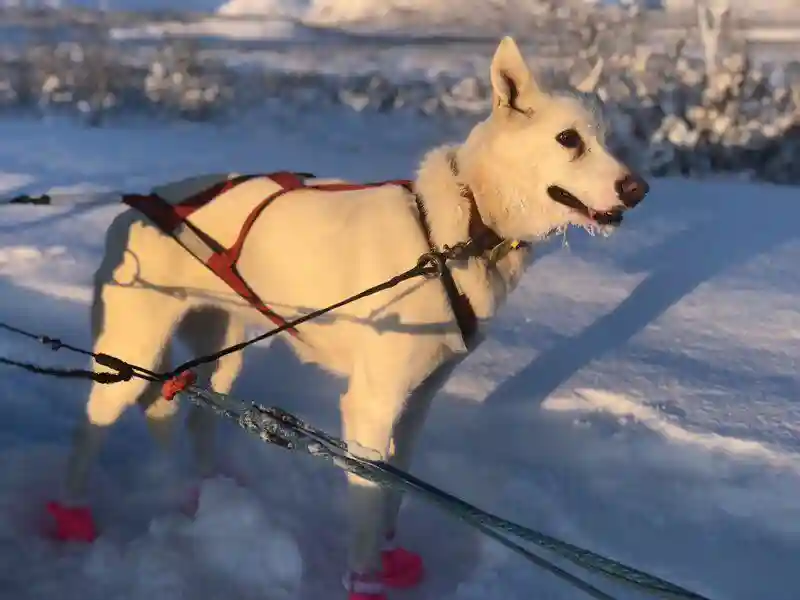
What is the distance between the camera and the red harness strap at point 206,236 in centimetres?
239

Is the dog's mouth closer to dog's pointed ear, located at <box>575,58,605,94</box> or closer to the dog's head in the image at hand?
the dog's head

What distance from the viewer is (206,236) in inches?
95.4

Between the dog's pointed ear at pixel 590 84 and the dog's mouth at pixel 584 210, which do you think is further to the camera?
the dog's pointed ear at pixel 590 84

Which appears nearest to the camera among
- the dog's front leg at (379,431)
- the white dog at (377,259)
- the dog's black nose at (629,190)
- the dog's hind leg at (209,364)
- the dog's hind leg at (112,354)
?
the dog's black nose at (629,190)

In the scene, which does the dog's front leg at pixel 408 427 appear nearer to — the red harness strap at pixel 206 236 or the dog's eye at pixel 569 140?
the red harness strap at pixel 206 236

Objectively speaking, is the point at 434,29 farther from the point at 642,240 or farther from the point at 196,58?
the point at 642,240

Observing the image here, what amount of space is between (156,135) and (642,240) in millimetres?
7400

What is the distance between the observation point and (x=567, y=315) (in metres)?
4.72

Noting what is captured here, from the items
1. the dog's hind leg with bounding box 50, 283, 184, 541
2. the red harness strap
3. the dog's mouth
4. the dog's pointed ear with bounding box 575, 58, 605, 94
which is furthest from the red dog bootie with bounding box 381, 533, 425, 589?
the dog's pointed ear with bounding box 575, 58, 605, 94

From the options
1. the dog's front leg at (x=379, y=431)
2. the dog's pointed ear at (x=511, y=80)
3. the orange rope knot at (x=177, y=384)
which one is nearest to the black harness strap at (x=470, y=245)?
the dog's front leg at (x=379, y=431)

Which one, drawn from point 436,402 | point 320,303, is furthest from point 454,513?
point 436,402

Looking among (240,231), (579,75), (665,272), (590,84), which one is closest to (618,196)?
(590,84)

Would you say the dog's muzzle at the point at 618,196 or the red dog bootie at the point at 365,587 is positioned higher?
the dog's muzzle at the point at 618,196

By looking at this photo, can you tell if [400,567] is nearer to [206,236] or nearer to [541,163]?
[206,236]
